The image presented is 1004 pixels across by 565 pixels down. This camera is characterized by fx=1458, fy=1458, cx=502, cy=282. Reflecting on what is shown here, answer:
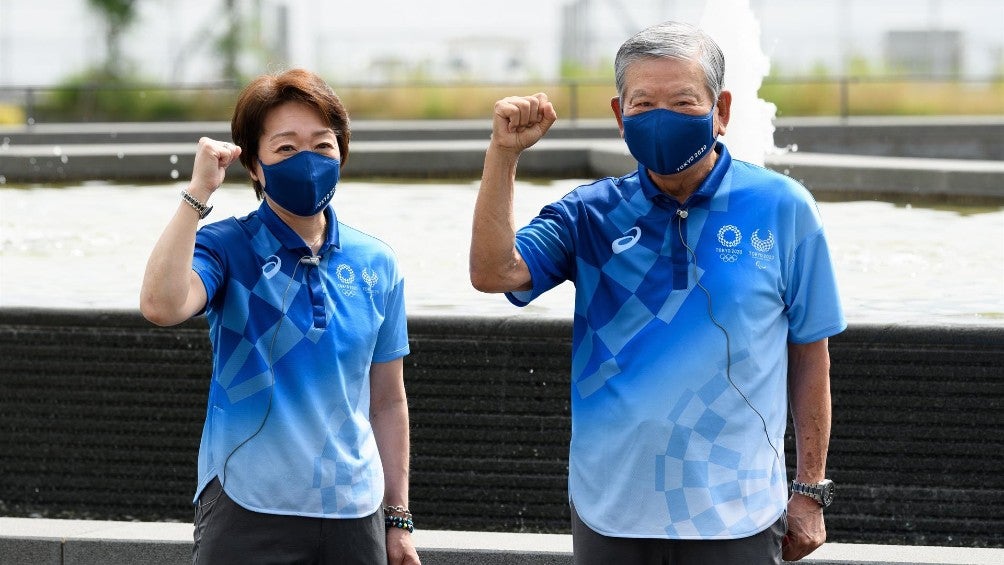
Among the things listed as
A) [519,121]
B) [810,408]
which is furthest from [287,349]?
→ [810,408]

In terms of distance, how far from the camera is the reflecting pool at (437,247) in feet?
19.8

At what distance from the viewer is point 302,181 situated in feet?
9.71

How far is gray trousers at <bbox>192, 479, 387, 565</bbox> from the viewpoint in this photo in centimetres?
289

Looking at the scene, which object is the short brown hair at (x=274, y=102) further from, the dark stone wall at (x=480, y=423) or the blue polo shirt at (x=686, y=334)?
the dark stone wall at (x=480, y=423)

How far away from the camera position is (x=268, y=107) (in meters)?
3.02

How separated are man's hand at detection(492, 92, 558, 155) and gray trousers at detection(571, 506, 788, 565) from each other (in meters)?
0.78

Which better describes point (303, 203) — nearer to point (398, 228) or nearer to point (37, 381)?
point (37, 381)

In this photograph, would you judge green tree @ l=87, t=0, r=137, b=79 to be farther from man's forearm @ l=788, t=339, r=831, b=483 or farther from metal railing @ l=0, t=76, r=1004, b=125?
man's forearm @ l=788, t=339, r=831, b=483

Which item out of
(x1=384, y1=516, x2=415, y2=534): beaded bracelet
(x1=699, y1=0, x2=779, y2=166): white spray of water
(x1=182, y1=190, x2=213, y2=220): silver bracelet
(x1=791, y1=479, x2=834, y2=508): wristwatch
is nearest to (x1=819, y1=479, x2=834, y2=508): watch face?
(x1=791, y1=479, x2=834, y2=508): wristwatch

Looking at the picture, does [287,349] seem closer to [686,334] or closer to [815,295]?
[686,334]

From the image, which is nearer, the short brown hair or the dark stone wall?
the short brown hair

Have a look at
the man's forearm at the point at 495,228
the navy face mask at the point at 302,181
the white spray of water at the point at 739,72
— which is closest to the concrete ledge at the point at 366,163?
the white spray of water at the point at 739,72

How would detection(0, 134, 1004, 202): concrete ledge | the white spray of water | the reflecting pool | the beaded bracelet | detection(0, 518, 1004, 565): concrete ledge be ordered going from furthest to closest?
detection(0, 134, 1004, 202): concrete ledge, the white spray of water, the reflecting pool, detection(0, 518, 1004, 565): concrete ledge, the beaded bracelet

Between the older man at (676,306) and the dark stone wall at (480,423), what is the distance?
176 cm
